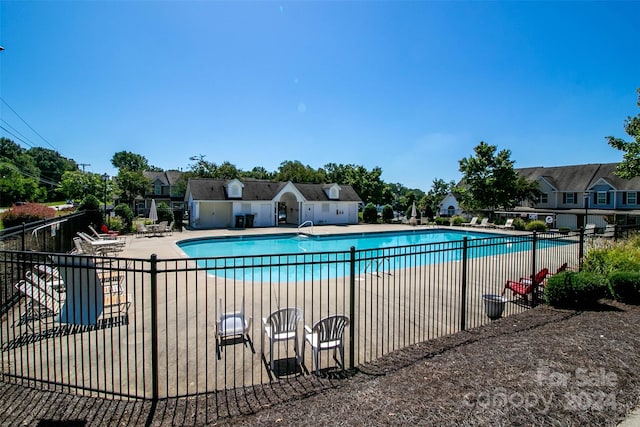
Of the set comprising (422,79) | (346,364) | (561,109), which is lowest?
(346,364)

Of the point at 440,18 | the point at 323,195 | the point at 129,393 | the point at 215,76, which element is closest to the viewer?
the point at 129,393

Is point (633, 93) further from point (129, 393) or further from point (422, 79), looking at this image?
point (129, 393)

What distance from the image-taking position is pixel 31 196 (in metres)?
52.1

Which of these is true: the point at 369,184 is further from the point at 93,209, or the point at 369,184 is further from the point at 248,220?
the point at 93,209

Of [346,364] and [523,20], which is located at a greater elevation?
[523,20]

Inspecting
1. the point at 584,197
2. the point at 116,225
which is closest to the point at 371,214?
the point at 584,197

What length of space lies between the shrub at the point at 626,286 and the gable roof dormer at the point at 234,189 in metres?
27.2

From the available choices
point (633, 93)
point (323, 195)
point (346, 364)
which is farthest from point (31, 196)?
point (633, 93)

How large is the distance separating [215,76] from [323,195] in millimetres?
21290

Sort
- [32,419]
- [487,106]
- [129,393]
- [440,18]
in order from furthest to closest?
[487,106], [440,18], [129,393], [32,419]

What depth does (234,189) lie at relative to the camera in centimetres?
3000

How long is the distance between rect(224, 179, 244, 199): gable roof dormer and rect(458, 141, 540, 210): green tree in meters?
24.6

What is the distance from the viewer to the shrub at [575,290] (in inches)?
280

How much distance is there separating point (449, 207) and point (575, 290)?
143ft
